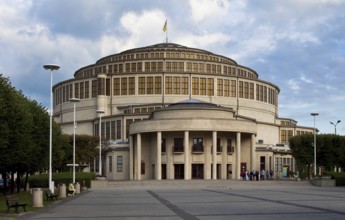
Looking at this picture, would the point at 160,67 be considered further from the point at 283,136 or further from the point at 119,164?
the point at 283,136

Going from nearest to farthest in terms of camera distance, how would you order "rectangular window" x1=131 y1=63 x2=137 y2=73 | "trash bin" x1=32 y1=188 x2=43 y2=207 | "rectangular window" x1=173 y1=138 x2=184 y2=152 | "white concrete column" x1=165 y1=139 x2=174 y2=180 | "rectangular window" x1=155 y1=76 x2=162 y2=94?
1. "trash bin" x1=32 y1=188 x2=43 y2=207
2. "white concrete column" x1=165 y1=139 x2=174 y2=180
3. "rectangular window" x1=173 y1=138 x2=184 y2=152
4. "rectangular window" x1=155 y1=76 x2=162 y2=94
5. "rectangular window" x1=131 y1=63 x2=137 y2=73

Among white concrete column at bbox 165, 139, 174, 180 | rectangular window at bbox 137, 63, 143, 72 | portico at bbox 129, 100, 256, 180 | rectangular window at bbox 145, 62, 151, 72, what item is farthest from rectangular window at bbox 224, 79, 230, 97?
white concrete column at bbox 165, 139, 174, 180

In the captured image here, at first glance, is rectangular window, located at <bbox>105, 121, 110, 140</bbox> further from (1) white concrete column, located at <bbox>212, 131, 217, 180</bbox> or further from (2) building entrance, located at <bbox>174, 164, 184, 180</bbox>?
(1) white concrete column, located at <bbox>212, 131, 217, 180</bbox>

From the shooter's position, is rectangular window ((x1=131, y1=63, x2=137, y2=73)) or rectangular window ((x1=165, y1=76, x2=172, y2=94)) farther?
rectangular window ((x1=131, y1=63, x2=137, y2=73))

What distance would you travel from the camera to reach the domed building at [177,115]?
80.4 meters

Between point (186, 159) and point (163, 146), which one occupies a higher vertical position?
point (163, 146)

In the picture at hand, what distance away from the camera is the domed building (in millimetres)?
80375

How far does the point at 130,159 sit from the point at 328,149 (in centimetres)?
2994

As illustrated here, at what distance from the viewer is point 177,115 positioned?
268ft

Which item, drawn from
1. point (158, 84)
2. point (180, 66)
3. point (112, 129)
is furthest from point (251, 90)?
point (112, 129)

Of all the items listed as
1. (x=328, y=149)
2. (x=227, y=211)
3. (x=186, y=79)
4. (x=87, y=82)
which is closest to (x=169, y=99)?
(x=186, y=79)

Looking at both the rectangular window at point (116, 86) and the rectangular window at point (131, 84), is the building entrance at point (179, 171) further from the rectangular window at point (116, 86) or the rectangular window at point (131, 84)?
the rectangular window at point (116, 86)

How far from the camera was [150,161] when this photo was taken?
85.6 m

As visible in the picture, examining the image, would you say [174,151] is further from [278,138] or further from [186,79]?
[278,138]
